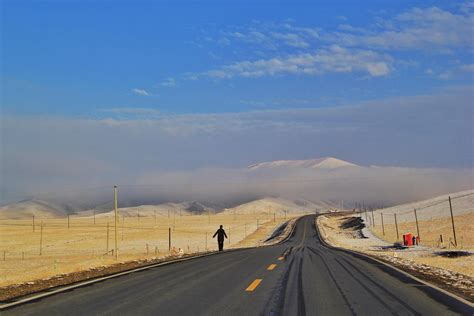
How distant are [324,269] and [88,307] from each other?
983 centimetres

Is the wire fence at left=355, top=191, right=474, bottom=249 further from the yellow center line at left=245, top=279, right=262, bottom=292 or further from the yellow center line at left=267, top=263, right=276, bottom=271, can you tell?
the yellow center line at left=245, top=279, right=262, bottom=292

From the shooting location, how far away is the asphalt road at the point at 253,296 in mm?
9828

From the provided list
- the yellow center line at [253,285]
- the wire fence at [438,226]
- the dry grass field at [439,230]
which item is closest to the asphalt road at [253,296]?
the yellow center line at [253,285]

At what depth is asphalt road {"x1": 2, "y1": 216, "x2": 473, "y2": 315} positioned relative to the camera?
983cm

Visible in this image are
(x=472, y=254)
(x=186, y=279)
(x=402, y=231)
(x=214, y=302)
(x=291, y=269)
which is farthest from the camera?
(x=402, y=231)

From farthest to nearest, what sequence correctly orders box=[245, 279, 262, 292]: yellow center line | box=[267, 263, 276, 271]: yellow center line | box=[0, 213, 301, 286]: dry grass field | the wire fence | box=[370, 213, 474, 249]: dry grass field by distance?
box=[370, 213, 474, 249]: dry grass field, the wire fence, box=[0, 213, 301, 286]: dry grass field, box=[267, 263, 276, 271]: yellow center line, box=[245, 279, 262, 292]: yellow center line

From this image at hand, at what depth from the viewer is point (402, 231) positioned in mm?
79438

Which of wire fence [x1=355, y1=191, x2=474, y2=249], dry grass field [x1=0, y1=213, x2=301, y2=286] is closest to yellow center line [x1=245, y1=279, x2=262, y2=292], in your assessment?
dry grass field [x1=0, y1=213, x2=301, y2=286]

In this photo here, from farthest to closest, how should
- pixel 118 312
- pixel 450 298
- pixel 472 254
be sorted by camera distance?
1. pixel 472 254
2. pixel 450 298
3. pixel 118 312

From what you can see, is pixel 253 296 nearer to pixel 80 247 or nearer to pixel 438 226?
pixel 80 247

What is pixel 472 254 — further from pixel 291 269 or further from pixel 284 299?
pixel 284 299

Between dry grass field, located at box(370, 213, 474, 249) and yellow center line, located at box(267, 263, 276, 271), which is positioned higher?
yellow center line, located at box(267, 263, 276, 271)

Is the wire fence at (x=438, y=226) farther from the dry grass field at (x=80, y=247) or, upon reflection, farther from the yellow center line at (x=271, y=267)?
the yellow center line at (x=271, y=267)

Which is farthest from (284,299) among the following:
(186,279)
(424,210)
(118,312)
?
(424,210)
